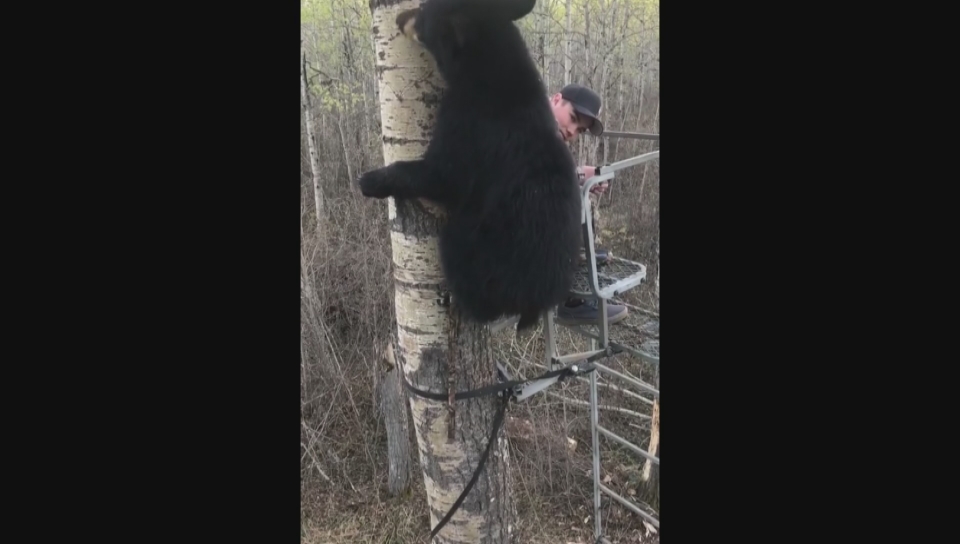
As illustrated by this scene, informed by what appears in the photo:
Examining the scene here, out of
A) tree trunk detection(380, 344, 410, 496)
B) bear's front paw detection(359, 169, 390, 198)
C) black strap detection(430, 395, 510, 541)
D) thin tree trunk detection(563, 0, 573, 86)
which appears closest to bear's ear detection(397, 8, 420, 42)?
bear's front paw detection(359, 169, 390, 198)

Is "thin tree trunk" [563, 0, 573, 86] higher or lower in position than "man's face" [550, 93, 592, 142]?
higher

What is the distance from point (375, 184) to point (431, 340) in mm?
631

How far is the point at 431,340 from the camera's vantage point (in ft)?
7.02

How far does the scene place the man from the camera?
281 cm

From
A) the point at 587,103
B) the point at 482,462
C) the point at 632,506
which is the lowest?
the point at 632,506

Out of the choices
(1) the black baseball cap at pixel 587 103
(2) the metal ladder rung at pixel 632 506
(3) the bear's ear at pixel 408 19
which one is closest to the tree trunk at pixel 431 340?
(3) the bear's ear at pixel 408 19

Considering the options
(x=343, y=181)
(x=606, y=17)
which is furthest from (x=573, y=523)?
(x=606, y=17)

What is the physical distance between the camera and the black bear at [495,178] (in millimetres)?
2025

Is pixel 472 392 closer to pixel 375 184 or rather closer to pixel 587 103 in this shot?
pixel 375 184

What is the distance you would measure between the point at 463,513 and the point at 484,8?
2039mm

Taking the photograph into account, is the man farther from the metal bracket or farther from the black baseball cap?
the metal bracket

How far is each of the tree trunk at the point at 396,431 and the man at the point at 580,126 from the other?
1951 mm

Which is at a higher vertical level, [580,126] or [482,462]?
[580,126]

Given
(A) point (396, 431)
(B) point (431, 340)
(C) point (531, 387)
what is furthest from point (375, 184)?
(A) point (396, 431)
